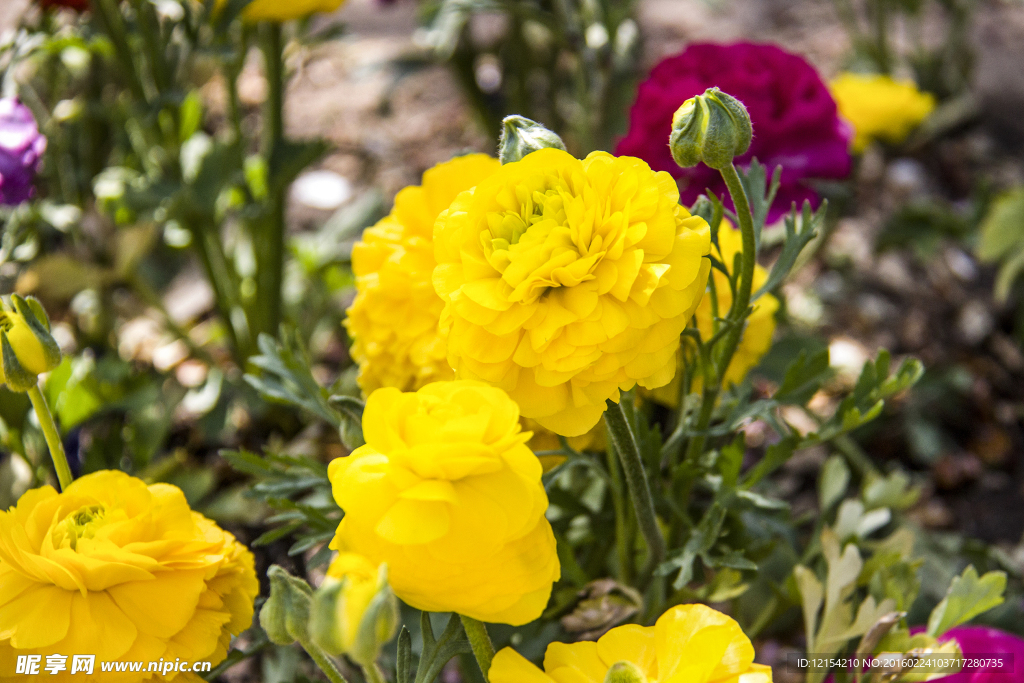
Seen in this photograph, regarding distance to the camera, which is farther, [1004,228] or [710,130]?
[1004,228]

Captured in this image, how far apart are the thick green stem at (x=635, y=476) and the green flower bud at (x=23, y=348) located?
0.31 metres

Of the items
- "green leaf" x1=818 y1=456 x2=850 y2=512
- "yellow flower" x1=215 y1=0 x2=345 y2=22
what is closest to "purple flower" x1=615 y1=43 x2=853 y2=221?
"green leaf" x1=818 y1=456 x2=850 y2=512

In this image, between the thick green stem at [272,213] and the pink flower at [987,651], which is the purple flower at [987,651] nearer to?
the pink flower at [987,651]

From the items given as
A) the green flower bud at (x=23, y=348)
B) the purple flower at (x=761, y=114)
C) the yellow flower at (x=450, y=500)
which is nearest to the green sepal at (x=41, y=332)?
the green flower bud at (x=23, y=348)

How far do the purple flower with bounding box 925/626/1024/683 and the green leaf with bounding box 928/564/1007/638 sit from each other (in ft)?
0.05

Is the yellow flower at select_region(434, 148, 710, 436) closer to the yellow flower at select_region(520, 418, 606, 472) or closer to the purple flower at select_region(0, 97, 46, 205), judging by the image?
the yellow flower at select_region(520, 418, 606, 472)

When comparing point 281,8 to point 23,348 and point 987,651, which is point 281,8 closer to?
point 23,348

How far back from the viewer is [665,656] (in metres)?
0.44

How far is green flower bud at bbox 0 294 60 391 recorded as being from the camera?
0.44 meters

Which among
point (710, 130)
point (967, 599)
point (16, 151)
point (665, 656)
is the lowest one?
point (967, 599)

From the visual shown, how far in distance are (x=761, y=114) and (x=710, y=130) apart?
329 mm

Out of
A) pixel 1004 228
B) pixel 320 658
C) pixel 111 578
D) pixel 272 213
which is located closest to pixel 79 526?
pixel 111 578

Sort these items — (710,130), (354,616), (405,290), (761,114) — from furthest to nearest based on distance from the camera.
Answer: (761,114) → (405,290) → (710,130) → (354,616)

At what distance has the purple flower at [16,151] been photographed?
2.49ft
